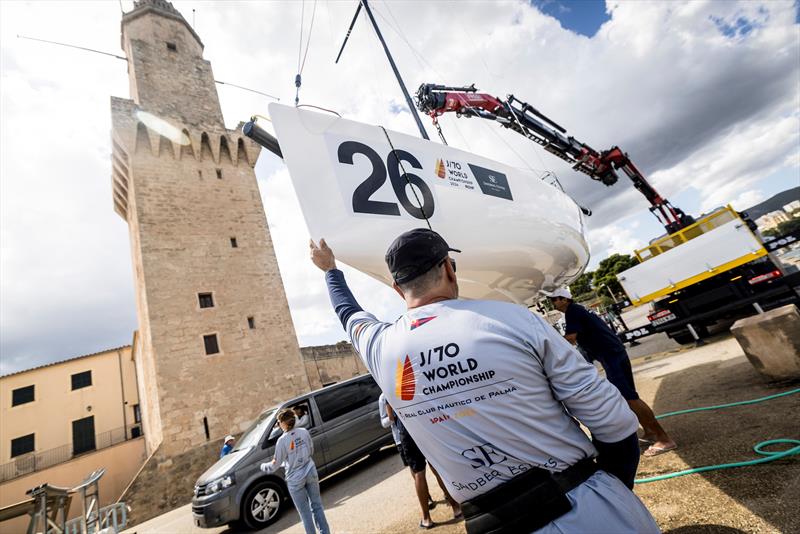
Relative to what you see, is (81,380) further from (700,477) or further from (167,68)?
(700,477)

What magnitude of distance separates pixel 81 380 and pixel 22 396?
7.91ft

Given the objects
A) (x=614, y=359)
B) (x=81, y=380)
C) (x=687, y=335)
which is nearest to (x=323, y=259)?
(x=614, y=359)

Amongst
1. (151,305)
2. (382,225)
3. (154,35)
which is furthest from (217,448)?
(154,35)

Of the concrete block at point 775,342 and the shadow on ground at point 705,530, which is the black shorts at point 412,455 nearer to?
Result: the shadow on ground at point 705,530

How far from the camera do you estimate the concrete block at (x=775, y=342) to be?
10.9ft

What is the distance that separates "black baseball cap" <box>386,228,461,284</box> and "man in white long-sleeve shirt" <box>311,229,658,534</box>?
0.16 m

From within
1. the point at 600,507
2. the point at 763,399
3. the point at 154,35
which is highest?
the point at 154,35

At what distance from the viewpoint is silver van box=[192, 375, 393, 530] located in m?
4.60

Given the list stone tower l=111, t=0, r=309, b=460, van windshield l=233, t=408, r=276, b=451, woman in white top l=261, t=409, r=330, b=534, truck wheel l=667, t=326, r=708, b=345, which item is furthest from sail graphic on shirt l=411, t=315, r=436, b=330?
stone tower l=111, t=0, r=309, b=460

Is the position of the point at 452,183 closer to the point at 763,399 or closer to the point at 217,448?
the point at 763,399

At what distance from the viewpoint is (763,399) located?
10.1ft

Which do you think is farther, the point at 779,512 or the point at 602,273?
the point at 602,273

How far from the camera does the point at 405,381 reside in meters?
1.03

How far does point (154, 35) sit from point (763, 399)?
23.4 metres
